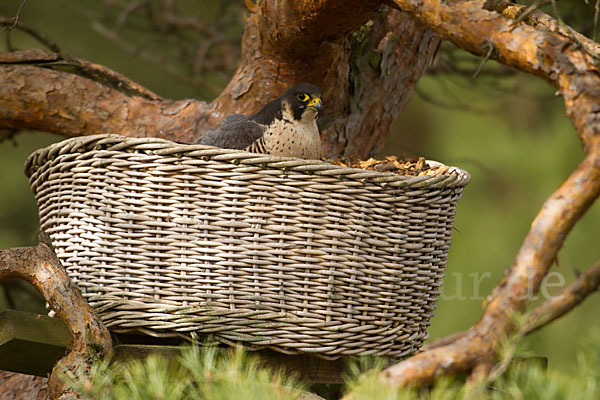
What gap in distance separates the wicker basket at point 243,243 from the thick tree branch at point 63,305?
0.34 feet

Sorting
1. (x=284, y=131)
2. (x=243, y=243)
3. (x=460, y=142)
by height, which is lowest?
(x=460, y=142)

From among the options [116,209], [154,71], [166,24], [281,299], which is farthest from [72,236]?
[154,71]

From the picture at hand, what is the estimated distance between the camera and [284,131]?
1.91 m

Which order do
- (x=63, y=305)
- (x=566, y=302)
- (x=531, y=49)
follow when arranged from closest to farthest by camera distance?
1. (x=566, y=302)
2. (x=531, y=49)
3. (x=63, y=305)

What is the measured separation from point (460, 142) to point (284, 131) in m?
3.29

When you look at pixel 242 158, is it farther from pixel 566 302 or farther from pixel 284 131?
pixel 566 302

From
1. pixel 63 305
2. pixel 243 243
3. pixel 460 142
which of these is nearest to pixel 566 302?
pixel 243 243

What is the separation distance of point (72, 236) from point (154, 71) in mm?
4049

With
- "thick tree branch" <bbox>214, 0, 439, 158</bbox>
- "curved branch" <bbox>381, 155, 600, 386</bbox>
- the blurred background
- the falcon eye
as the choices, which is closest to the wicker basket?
the falcon eye

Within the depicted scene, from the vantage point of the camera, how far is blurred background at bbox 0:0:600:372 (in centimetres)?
413

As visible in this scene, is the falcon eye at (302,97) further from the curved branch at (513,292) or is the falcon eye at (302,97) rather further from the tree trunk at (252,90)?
the curved branch at (513,292)

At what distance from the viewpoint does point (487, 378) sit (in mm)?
933

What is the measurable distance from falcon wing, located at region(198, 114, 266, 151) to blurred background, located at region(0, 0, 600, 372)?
1896 mm

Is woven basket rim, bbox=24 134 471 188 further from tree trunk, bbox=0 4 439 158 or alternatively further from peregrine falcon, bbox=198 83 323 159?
tree trunk, bbox=0 4 439 158
